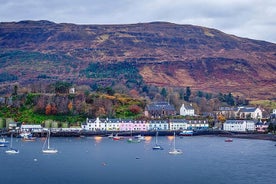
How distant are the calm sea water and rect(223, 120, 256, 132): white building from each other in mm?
30296

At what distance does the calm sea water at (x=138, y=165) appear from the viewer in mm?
46375

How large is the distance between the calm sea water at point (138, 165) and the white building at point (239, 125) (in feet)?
99.4

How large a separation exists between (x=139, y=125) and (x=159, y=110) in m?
12.9

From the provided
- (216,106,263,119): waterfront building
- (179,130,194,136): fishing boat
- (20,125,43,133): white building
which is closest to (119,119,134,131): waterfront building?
(179,130,194,136): fishing boat

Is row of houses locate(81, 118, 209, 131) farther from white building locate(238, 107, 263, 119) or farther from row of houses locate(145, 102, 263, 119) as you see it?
white building locate(238, 107, 263, 119)

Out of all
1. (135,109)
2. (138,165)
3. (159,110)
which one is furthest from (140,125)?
(138,165)

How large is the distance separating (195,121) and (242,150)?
39.4 metres

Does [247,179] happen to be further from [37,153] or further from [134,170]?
[37,153]

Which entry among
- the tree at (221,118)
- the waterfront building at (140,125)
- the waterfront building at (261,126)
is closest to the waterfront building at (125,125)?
the waterfront building at (140,125)

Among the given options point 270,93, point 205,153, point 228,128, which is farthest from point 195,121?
point 270,93

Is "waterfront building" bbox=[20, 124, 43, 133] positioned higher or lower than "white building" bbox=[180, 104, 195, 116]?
lower

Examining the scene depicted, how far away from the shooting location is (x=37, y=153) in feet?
215

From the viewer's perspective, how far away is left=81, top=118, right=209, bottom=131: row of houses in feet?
336

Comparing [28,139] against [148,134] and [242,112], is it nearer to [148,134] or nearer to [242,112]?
[148,134]
